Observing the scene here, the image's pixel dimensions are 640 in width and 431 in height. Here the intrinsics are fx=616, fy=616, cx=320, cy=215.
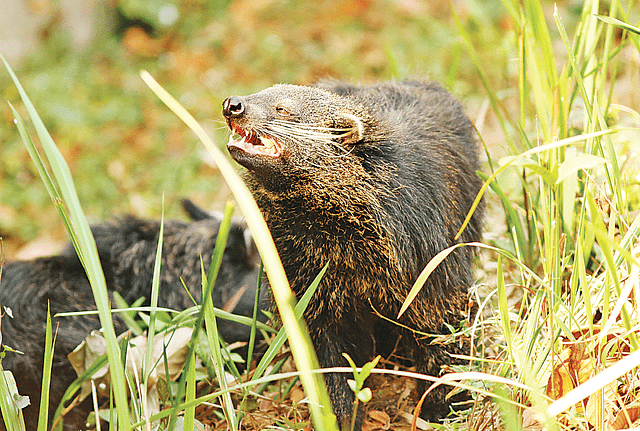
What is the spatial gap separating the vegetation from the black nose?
0.72 metres

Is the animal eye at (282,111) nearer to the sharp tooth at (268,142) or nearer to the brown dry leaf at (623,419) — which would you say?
the sharp tooth at (268,142)

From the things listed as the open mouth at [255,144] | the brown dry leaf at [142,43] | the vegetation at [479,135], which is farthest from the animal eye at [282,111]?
the brown dry leaf at [142,43]

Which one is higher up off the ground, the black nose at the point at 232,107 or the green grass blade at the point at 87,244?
the black nose at the point at 232,107

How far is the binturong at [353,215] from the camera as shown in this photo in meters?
2.32

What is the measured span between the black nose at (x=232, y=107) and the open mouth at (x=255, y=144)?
8 cm

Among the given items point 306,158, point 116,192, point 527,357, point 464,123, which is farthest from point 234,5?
point 527,357

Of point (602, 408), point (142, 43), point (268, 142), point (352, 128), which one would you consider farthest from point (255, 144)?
point (142, 43)

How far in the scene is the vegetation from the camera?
2.05 meters

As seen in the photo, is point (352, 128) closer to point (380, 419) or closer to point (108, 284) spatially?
point (380, 419)

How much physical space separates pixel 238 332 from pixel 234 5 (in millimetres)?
5520

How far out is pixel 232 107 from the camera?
223 cm

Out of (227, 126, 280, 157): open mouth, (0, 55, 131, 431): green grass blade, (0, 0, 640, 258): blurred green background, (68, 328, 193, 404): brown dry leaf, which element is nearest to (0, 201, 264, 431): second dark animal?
(68, 328, 193, 404): brown dry leaf

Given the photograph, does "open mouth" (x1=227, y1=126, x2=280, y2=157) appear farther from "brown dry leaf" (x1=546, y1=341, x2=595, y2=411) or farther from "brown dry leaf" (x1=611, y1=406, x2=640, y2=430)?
"brown dry leaf" (x1=611, y1=406, x2=640, y2=430)

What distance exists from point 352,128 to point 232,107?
462mm
